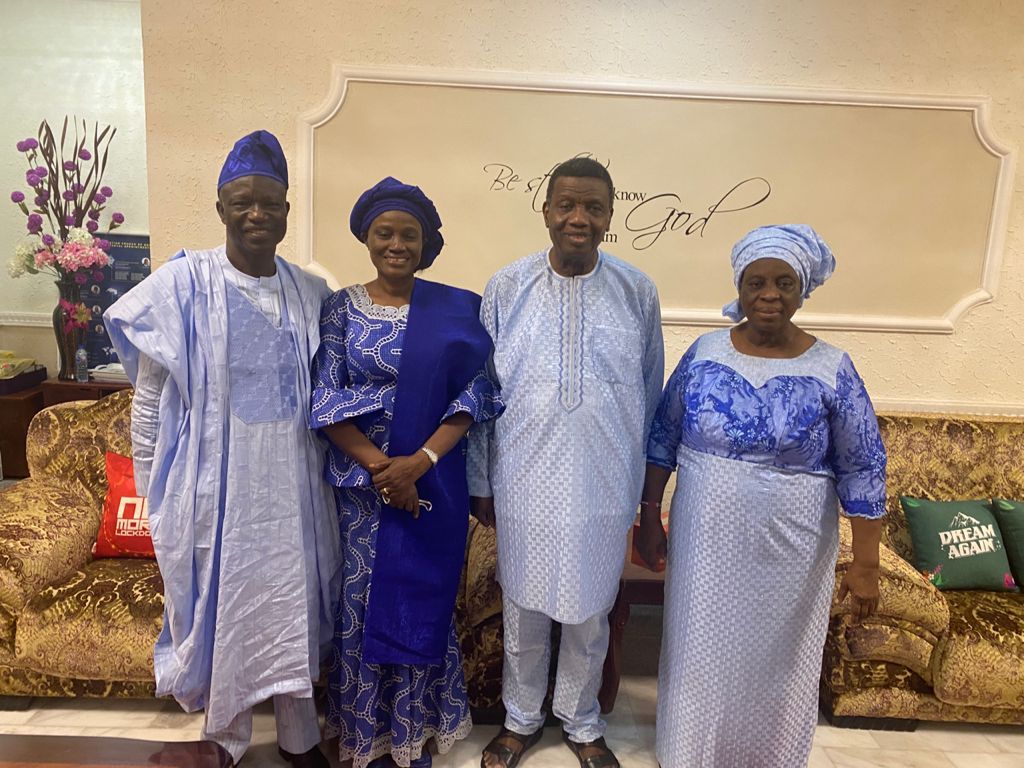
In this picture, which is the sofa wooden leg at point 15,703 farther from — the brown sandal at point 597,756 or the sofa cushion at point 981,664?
the sofa cushion at point 981,664

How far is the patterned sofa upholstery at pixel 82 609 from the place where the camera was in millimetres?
1852

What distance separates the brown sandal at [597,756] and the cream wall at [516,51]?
6.43 ft

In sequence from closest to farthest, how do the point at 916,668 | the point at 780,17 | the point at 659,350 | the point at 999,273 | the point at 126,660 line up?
the point at 659,350 < the point at 126,660 < the point at 916,668 < the point at 780,17 < the point at 999,273

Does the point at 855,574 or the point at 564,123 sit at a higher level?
the point at 564,123

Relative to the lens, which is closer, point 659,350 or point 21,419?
point 659,350

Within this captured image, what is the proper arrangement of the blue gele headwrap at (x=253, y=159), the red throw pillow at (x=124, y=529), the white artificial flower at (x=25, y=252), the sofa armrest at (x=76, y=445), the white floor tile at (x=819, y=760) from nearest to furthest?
the blue gele headwrap at (x=253, y=159)
the white floor tile at (x=819, y=760)
the red throw pillow at (x=124, y=529)
the sofa armrest at (x=76, y=445)
the white artificial flower at (x=25, y=252)

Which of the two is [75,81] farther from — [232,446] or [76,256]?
[232,446]

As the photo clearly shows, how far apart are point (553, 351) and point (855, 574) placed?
911 mm

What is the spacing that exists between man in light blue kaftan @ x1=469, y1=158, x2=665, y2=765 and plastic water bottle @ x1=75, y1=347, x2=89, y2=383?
3.07 m

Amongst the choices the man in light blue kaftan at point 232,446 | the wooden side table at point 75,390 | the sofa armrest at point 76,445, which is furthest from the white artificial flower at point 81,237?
the man in light blue kaftan at point 232,446

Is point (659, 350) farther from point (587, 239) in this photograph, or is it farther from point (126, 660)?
point (126, 660)

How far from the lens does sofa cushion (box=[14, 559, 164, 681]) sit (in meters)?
1.85

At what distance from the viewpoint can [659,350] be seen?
5.65 feet

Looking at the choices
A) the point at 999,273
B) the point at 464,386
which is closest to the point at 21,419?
the point at 464,386
